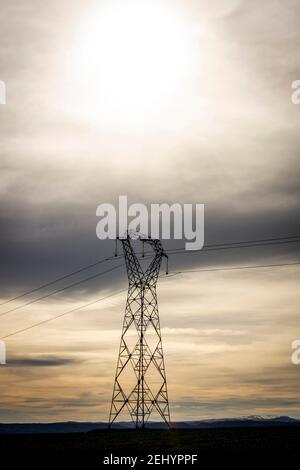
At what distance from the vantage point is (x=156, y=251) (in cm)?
9581

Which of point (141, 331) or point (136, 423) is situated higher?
point (141, 331)
